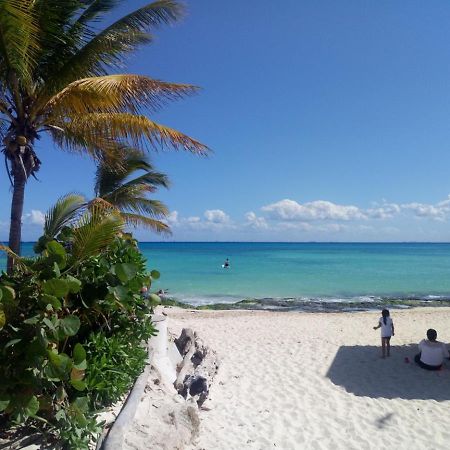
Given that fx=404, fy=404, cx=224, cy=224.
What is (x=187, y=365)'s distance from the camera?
648cm

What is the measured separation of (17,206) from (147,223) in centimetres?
731

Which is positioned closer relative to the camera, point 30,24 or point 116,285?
point 116,285

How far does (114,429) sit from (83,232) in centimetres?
157

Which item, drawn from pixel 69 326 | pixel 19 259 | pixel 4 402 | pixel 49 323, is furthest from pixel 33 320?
pixel 19 259

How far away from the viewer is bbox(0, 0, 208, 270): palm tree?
593 cm

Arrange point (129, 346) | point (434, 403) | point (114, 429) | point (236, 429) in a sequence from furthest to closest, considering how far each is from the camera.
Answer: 1. point (434, 403)
2. point (236, 429)
3. point (129, 346)
4. point (114, 429)

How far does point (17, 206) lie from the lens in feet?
20.8

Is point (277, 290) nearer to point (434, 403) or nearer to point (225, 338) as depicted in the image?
point (225, 338)

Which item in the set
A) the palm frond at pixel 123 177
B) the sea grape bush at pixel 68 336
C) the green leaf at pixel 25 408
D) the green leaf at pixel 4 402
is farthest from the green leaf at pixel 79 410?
the palm frond at pixel 123 177

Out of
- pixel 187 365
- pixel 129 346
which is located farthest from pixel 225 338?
pixel 129 346

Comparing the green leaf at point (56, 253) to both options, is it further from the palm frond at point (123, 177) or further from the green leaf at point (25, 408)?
the palm frond at point (123, 177)

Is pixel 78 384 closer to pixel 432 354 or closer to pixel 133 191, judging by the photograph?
pixel 432 354

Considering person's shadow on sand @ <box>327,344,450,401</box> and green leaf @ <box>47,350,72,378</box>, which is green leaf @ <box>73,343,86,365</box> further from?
person's shadow on sand @ <box>327,344,450,401</box>

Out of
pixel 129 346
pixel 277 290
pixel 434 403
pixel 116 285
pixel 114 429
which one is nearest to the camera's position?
pixel 114 429
